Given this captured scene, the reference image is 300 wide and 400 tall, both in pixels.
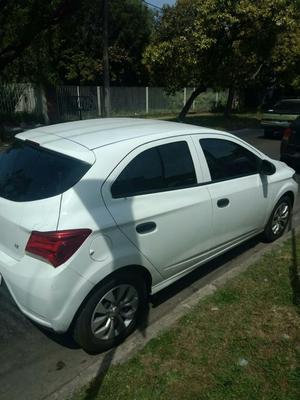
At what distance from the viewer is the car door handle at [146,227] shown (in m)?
3.02

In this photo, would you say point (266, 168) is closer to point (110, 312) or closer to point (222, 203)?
point (222, 203)

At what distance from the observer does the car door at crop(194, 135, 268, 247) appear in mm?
3762

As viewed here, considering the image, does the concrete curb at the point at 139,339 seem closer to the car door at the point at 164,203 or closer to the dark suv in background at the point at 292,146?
the car door at the point at 164,203

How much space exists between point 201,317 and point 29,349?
144cm

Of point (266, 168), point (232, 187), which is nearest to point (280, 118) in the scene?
point (266, 168)

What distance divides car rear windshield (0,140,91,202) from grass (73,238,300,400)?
1393mm

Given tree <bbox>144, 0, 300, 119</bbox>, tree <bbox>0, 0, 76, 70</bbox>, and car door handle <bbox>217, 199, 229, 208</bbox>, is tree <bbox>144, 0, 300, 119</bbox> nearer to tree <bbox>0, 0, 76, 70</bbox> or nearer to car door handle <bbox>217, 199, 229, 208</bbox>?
tree <bbox>0, 0, 76, 70</bbox>

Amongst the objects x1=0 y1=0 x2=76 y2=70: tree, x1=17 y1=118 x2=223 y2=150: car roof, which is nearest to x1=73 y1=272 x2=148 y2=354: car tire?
x1=17 y1=118 x2=223 y2=150: car roof

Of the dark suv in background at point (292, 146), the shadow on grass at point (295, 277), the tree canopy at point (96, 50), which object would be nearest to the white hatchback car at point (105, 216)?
the shadow on grass at point (295, 277)

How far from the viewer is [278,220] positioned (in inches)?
199

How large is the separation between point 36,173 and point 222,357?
1977mm

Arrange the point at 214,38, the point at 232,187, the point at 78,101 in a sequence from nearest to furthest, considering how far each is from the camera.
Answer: the point at 232,187, the point at 214,38, the point at 78,101

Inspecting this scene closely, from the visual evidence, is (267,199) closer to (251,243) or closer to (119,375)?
(251,243)

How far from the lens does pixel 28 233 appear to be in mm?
2723
